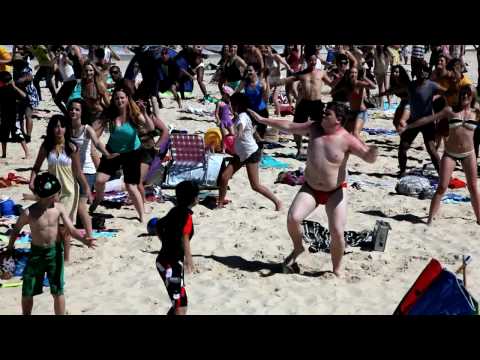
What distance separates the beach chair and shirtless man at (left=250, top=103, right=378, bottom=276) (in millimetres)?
3636

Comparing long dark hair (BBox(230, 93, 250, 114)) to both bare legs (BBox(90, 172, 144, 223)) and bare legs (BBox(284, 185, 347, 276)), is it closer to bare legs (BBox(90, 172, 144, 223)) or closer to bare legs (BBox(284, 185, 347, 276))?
bare legs (BBox(90, 172, 144, 223))

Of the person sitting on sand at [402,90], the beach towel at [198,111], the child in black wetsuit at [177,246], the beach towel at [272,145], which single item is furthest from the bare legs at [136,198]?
the beach towel at [198,111]

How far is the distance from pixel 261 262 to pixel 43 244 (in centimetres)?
257

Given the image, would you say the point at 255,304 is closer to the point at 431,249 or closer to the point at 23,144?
the point at 431,249

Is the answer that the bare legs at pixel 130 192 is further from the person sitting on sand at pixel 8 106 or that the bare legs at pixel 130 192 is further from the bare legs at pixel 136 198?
the person sitting on sand at pixel 8 106

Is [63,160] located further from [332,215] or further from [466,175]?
[466,175]

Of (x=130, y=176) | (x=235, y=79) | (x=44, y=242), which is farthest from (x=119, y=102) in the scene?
(x=235, y=79)

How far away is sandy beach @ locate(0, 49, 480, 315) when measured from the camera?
7059 mm

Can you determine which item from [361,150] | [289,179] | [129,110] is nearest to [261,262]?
[361,150]

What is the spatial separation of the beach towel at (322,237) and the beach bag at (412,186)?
2.13 m

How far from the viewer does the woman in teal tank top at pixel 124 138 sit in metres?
9.01

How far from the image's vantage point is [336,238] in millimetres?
7637
